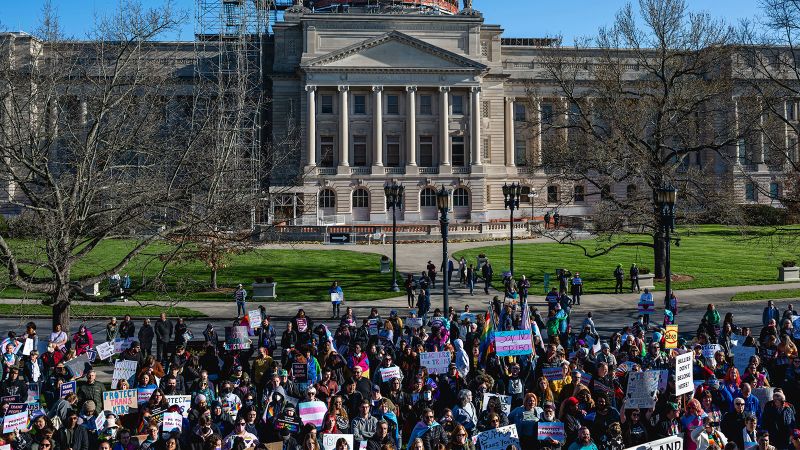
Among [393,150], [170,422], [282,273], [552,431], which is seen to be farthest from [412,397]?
[393,150]

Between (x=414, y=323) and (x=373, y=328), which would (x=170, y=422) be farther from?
(x=414, y=323)

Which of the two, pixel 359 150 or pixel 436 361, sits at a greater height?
pixel 359 150

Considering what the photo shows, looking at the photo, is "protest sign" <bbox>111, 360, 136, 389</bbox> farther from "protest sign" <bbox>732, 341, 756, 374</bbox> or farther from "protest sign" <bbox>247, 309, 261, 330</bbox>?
"protest sign" <bbox>732, 341, 756, 374</bbox>

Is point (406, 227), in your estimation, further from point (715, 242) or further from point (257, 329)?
point (257, 329)

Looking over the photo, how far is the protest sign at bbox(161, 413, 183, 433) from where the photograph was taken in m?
13.0

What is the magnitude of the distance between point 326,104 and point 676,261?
125ft

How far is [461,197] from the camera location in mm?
73625

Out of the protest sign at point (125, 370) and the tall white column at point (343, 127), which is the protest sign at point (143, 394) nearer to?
the protest sign at point (125, 370)

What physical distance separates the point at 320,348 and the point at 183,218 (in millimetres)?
4464

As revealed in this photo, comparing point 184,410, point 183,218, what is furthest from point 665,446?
point 183,218

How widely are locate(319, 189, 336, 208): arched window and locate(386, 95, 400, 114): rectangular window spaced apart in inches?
373

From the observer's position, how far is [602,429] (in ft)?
41.1

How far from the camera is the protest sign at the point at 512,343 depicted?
1695 centimetres

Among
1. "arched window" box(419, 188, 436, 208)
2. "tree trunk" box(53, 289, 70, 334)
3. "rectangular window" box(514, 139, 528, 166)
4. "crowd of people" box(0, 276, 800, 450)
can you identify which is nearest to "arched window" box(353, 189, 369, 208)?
"arched window" box(419, 188, 436, 208)
